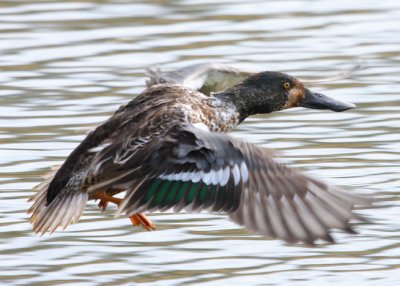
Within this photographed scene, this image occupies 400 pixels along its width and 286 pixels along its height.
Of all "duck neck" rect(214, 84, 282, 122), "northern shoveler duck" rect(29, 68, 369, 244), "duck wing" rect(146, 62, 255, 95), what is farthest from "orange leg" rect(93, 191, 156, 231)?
"duck wing" rect(146, 62, 255, 95)

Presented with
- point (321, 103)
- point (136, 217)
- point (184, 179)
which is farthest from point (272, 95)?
point (184, 179)

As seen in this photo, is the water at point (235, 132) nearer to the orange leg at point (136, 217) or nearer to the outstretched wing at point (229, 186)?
the orange leg at point (136, 217)

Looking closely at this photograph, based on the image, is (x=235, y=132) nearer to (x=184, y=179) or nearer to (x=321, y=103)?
(x=321, y=103)

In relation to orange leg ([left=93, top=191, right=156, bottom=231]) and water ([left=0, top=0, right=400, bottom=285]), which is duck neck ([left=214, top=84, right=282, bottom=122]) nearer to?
water ([left=0, top=0, right=400, bottom=285])

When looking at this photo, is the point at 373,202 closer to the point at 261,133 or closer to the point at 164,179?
the point at 164,179

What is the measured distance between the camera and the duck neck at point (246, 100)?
30.3 ft

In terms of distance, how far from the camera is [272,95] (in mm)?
9414

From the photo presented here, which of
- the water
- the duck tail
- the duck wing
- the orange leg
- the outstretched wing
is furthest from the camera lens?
the duck wing

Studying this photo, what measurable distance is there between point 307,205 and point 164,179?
848 millimetres

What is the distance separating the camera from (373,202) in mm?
7453

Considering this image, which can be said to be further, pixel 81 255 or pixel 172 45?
pixel 172 45

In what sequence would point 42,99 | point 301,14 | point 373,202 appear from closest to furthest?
1. point 373,202
2. point 42,99
3. point 301,14

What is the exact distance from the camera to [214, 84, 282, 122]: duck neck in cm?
923

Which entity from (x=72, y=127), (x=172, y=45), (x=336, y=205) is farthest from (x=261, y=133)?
(x=336, y=205)
